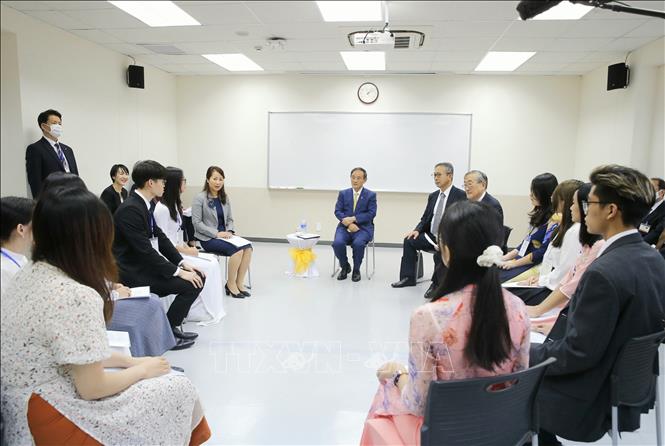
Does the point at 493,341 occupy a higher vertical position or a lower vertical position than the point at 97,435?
higher

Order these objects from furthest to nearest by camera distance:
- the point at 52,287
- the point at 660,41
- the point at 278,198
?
the point at 278,198, the point at 660,41, the point at 52,287

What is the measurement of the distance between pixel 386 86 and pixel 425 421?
5.87 meters

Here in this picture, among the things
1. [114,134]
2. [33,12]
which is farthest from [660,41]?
[114,134]

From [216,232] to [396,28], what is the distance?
8.47ft

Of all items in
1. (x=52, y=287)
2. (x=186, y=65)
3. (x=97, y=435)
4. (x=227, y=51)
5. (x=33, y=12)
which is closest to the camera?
(x=33, y=12)

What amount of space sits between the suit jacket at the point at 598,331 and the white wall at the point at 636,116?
3971mm

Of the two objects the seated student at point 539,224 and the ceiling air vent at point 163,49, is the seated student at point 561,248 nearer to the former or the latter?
the seated student at point 539,224

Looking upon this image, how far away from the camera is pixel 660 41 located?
432cm

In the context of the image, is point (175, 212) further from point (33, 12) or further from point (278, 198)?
point (278, 198)

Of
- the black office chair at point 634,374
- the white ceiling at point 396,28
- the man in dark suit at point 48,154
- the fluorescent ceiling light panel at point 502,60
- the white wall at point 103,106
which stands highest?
the fluorescent ceiling light panel at point 502,60

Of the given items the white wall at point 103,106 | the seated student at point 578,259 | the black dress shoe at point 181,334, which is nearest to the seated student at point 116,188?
the white wall at point 103,106

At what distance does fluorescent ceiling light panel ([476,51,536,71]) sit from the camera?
5.07 meters

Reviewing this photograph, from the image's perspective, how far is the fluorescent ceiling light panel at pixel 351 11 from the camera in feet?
11.6

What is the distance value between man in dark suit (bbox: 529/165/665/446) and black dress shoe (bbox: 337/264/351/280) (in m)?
3.38
